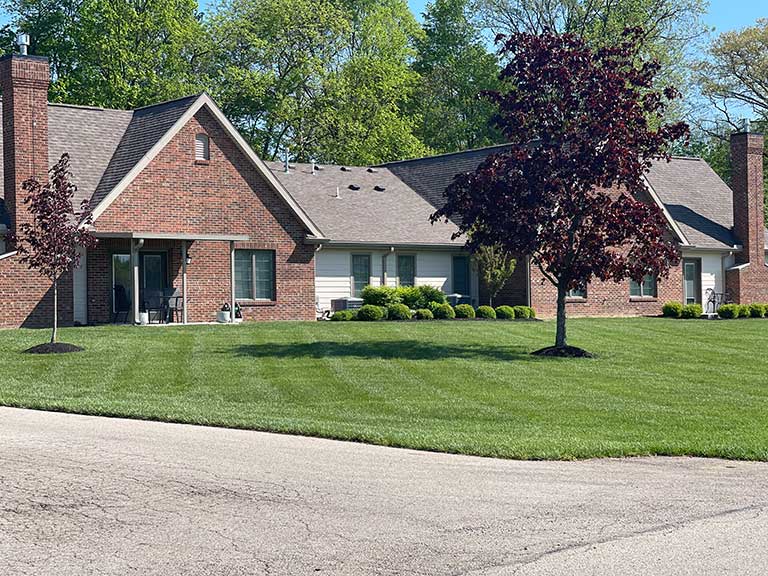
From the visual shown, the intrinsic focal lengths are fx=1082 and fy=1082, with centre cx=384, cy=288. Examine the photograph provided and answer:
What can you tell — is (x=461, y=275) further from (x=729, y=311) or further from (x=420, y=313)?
(x=729, y=311)

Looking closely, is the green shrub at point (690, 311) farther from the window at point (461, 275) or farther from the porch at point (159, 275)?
the porch at point (159, 275)

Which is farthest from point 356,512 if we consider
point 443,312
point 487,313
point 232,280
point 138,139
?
point 487,313

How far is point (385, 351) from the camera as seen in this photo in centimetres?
2305

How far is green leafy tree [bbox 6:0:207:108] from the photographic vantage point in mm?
48750

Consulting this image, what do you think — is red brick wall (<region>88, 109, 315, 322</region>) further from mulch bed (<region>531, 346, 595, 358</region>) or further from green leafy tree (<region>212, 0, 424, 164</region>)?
green leafy tree (<region>212, 0, 424, 164</region>)

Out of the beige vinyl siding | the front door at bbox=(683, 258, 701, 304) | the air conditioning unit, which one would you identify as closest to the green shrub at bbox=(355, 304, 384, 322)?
the air conditioning unit

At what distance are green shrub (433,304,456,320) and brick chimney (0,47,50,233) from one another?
39.8ft

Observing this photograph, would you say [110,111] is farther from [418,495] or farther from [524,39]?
[418,495]

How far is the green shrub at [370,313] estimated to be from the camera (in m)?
32.0

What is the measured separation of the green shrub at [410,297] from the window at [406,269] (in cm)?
307

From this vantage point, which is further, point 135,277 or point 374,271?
point 374,271

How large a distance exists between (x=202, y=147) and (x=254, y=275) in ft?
13.7

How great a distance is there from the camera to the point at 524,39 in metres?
23.2

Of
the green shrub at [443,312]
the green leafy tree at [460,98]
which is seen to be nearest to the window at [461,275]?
the green shrub at [443,312]
